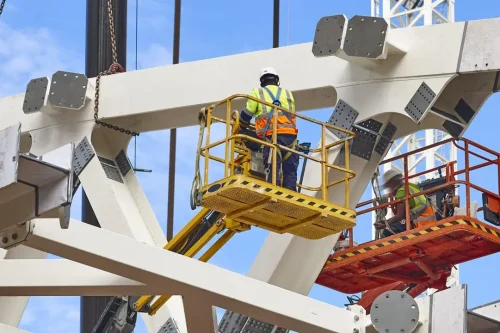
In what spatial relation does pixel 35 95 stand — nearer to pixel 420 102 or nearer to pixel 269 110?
pixel 269 110

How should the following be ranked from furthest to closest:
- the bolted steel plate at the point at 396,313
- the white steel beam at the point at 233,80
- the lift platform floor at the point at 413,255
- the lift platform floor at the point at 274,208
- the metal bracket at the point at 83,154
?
1. the lift platform floor at the point at 413,255
2. the metal bracket at the point at 83,154
3. the white steel beam at the point at 233,80
4. the lift platform floor at the point at 274,208
5. the bolted steel plate at the point at 396,313

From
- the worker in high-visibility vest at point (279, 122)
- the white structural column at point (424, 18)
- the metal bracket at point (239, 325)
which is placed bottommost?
the metal bracket at point (239, 325)

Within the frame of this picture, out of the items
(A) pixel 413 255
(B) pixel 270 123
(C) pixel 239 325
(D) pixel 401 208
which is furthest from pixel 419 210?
(B) pixel 270 123

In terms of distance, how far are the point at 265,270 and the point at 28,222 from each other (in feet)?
13.3

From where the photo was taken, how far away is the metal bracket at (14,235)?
34.4 feet

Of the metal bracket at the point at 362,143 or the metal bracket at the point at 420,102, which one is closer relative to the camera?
the metal bracket at the point at 420,102

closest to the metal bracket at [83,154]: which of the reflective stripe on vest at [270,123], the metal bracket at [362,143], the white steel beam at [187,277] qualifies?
the reflective stripe on vest at [270,123]

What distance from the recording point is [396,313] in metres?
12.3

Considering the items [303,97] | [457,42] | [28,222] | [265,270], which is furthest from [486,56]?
[28,222]

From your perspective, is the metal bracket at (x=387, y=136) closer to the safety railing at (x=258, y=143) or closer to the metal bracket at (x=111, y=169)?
the safety railing at (x=258, y=143)

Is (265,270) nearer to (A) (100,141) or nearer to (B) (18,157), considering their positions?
(A) (100,141)

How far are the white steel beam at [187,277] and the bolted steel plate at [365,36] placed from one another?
2.77 m

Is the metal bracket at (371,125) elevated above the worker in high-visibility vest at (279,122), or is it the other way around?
the metal bracket at (371,125)

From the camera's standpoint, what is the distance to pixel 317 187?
1380 cm
